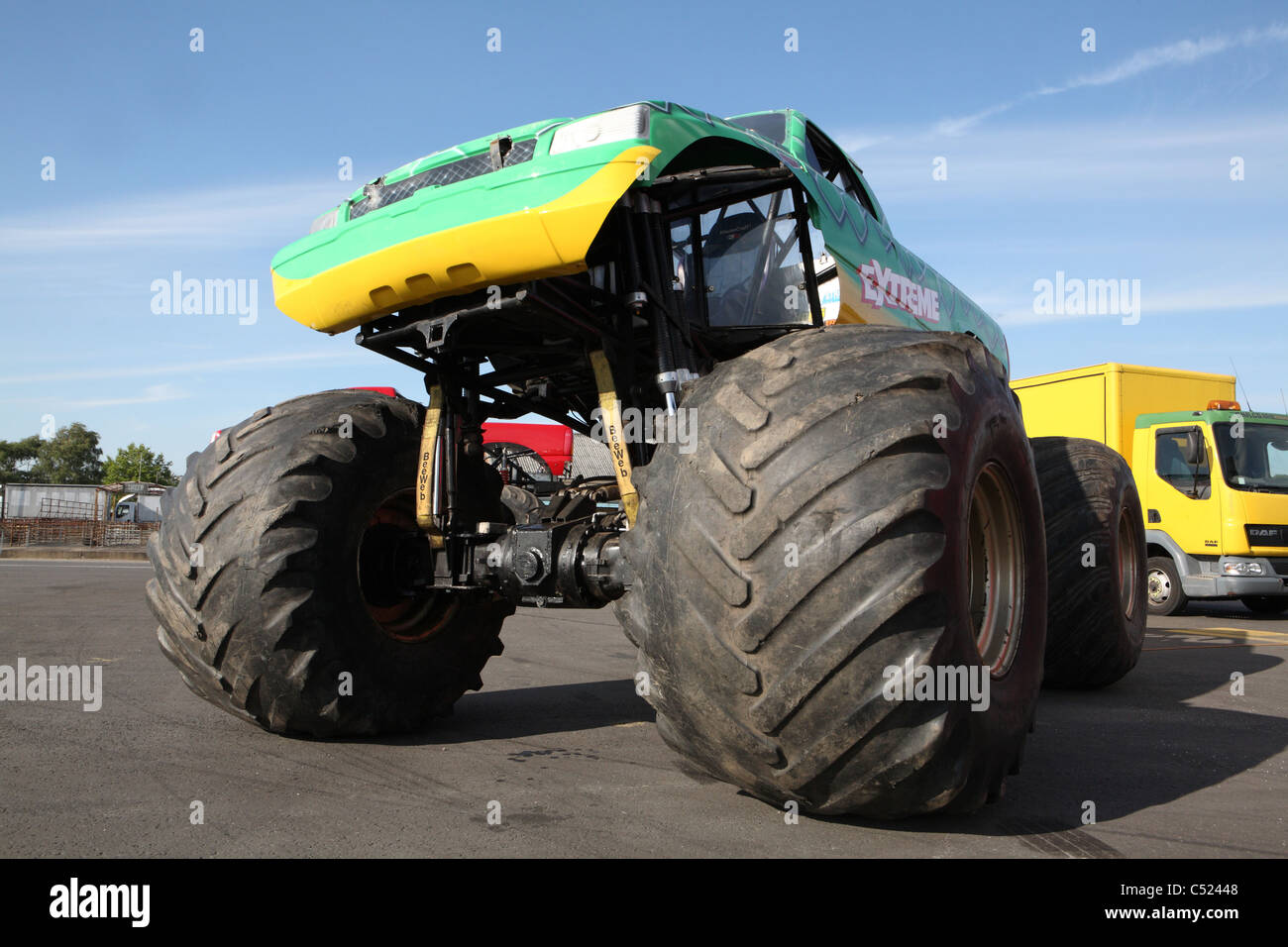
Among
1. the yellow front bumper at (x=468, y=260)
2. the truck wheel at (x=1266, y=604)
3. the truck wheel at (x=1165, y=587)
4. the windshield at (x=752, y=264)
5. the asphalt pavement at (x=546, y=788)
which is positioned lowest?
the truck wheel at (x=1266, y=604)

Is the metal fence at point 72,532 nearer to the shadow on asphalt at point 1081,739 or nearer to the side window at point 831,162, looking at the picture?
the shadow on asphalt at point 1081,739

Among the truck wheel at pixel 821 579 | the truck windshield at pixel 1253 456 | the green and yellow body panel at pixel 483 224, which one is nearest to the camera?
the truck wheel at pixel 821 579

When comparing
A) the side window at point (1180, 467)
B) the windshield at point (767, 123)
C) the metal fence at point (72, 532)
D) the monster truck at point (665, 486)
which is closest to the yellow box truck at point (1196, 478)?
the side window at point (1180, 467)

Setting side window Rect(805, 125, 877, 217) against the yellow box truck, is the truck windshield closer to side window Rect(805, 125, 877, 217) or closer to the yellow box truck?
the yellow box truck

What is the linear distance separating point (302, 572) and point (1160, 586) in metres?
13.1

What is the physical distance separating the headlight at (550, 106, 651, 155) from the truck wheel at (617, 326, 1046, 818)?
37.2 inches

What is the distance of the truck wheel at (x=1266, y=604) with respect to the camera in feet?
45.6

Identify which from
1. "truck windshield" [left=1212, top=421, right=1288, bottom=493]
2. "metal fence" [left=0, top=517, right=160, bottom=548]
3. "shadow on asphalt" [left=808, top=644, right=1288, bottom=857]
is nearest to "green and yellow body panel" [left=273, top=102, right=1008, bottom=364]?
"shadow on asphalt" [left=808, top=644, right=1288, bottom=857]

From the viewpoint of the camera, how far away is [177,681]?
5.69m

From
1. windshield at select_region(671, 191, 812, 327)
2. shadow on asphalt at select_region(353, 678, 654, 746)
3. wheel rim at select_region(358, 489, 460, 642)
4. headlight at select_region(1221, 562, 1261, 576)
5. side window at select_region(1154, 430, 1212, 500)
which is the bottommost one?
headlight at select_region(1221, 562, 1261, 576)

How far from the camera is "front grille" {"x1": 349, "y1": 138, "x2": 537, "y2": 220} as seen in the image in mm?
3378

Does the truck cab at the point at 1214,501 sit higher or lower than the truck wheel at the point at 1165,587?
higher

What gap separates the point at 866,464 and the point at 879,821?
1166mm

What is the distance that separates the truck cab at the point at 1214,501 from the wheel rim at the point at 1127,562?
683 cm
